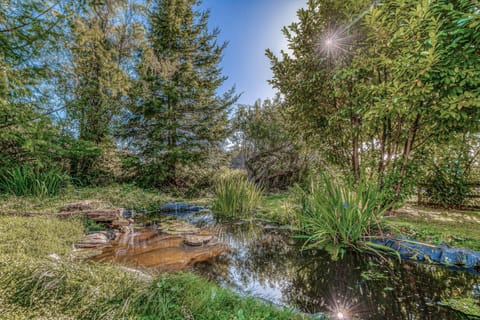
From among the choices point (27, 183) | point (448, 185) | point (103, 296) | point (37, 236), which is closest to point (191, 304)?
point (103, 296)

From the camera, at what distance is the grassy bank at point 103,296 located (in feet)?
4.16

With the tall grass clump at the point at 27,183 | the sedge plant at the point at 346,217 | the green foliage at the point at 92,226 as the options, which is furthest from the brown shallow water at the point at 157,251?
the tall grass clump at the point at 27,183

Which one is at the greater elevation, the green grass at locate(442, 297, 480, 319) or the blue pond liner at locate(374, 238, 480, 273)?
the blue pond liner at locate(374, 238, 480, 273)

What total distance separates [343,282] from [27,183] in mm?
6512

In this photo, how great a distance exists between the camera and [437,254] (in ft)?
7.82

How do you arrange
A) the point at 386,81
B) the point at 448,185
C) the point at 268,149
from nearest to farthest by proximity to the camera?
the point at 386,81 < the point at 448,185 < the point at 268,149

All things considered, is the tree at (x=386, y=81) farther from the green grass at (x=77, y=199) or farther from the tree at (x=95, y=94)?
the tree at (x=95, y=94)

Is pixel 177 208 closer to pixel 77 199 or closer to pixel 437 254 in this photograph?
pixel 77 199

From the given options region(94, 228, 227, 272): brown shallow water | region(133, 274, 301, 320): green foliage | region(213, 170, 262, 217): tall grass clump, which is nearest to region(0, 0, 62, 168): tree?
region(94, 228, 227, 272): brown shallow water

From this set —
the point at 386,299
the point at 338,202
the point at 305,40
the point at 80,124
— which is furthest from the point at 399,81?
the point at 80,124

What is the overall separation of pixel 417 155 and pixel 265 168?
19.3ft

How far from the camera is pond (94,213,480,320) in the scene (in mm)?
1661

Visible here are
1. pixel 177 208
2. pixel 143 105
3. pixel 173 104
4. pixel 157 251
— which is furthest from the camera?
pixel 173 104

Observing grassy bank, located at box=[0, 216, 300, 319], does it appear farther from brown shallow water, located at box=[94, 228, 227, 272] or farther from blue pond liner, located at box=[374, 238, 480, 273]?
blue pond liner, located at box=[374, 238, 480, 273]
